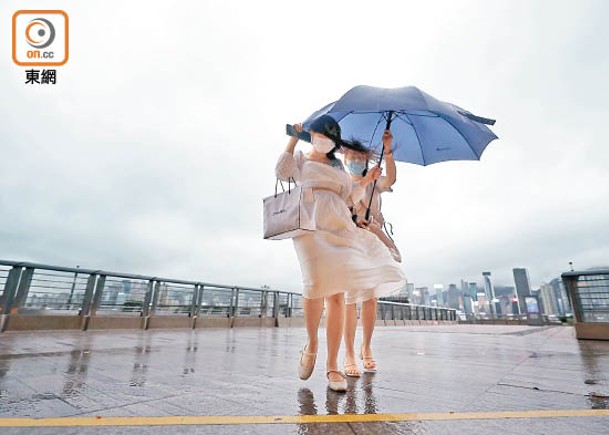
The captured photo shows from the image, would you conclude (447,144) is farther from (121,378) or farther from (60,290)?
(60,290)

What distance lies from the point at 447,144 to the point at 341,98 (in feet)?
4.78

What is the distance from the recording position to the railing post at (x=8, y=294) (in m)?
5.70

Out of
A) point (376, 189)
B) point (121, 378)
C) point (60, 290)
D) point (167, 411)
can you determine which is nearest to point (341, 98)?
point (376, 189)

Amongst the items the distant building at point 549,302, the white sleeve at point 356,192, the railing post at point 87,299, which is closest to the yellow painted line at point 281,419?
the white sleeve at point 356,192

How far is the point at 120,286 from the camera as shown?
298 inches

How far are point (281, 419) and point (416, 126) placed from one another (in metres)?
2.98

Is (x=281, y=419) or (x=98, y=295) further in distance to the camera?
(x=98, y=295)

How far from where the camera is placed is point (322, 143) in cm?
245

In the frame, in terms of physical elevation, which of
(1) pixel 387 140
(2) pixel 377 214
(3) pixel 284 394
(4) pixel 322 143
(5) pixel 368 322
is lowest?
(3) pixel 284 394

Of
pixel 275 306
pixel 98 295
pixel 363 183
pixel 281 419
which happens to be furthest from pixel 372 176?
pixel 275 306

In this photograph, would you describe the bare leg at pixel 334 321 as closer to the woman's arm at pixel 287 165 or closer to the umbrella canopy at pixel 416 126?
the woman's arm at pixel 287 165

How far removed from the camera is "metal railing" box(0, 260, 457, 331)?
5961 millimetres

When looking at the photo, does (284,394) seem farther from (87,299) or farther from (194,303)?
(194,303)

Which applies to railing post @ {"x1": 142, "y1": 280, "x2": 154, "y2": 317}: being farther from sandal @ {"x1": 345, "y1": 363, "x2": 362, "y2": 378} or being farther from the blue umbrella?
sandal @ {"x1": 345, "y1": 363, "x2": 362, "y2": 378}
